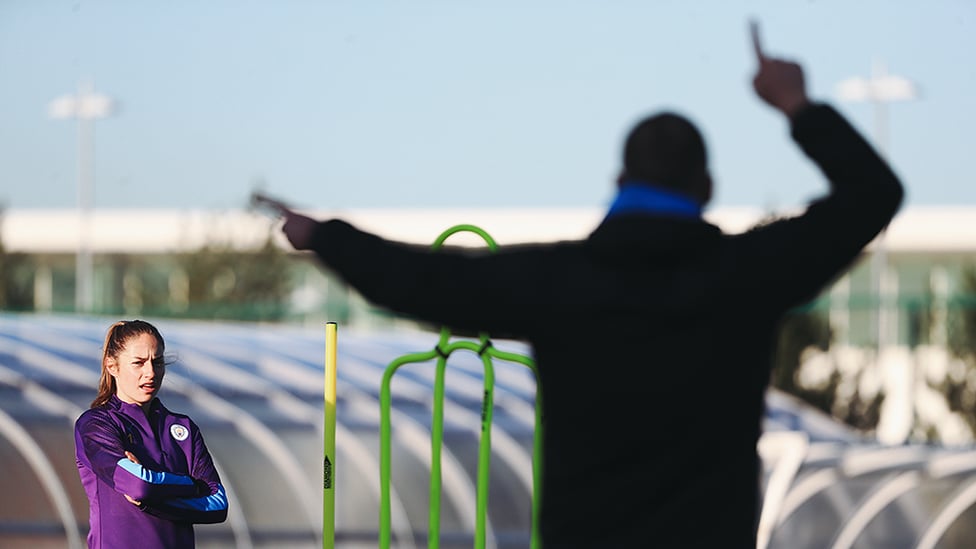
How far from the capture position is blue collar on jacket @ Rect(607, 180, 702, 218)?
120 inches

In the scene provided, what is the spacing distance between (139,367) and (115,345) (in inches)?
3.6

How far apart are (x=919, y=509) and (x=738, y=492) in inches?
427

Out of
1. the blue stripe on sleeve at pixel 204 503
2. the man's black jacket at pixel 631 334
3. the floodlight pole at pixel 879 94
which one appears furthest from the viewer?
the floodlight pole at pixel 879 94

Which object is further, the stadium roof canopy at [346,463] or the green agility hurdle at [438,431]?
the stadium roof canopy at [346,463]

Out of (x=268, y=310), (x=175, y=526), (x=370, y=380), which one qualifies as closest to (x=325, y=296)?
(x=268, y=310)

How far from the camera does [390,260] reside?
9.74 ft

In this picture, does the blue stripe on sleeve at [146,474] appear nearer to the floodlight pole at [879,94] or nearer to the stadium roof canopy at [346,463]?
the stadium roof canopy at [346,463]

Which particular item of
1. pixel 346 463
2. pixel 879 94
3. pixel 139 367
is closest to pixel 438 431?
pixel 139 367

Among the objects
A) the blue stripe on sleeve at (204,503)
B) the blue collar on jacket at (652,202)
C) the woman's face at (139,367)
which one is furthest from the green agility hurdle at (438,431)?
the blue collar on jacket at (652,202)

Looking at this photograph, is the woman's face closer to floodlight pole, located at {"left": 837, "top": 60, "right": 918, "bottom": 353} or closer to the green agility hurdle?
the green agility hurdle

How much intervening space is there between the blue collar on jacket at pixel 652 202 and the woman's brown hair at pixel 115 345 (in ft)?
6.15

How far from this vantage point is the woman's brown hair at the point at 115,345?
4574mm

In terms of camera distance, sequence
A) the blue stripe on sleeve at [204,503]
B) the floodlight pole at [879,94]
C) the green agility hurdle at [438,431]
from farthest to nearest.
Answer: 1. the floodlight pole at [879,94]
2. the green agility hurdle at [438,431]
3. the blue stripe on sleeve at [204,503]

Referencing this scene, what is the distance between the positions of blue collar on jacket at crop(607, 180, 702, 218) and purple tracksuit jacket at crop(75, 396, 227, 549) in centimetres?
184
